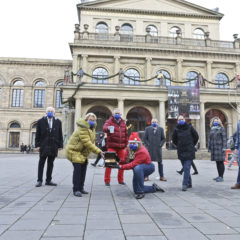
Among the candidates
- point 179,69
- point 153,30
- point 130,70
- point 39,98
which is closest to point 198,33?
point 153,30

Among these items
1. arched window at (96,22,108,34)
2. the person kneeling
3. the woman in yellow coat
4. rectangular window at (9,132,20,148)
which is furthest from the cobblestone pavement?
arched window at (96,22,108,34)

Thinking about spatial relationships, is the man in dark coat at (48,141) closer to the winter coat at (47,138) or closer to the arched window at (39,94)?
the winter coat at (47,138)

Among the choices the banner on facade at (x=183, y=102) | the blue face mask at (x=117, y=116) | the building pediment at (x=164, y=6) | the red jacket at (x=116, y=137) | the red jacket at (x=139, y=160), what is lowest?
the red jacket at (x=139, y=160)

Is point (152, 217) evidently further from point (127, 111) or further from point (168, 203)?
point (127, 111)

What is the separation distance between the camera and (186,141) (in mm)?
6215

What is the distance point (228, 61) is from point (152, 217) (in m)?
30.9

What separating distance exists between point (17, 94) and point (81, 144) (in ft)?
107

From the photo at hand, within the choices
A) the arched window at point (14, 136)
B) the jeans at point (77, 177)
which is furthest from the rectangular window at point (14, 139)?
the jeans at point (77, 177)

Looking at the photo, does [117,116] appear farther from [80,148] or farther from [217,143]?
[217,143]

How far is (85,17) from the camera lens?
32.4 metres

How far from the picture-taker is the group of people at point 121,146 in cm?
511

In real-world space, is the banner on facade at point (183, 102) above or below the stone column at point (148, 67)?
below

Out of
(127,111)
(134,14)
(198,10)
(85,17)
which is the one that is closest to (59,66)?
(85,17)

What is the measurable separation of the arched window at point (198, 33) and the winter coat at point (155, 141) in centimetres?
3030
